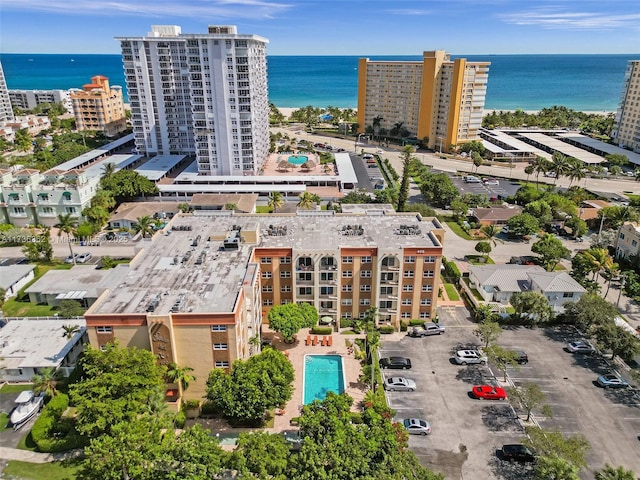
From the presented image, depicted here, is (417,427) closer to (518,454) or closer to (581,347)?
(518,454)

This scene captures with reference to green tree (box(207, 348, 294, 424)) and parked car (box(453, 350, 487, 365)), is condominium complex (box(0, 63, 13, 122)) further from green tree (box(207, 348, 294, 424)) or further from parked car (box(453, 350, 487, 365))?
parked car (box(453, 350, 487, 365))

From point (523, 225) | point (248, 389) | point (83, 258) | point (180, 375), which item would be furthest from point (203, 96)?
point (248, 389)

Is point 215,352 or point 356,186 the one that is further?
point 356,186

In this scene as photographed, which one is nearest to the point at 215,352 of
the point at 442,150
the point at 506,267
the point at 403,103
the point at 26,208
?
the point at 506,267

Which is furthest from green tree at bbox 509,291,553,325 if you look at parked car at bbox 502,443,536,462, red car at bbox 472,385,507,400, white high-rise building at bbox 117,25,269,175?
white high-rise building at bbox 117,25,269,175

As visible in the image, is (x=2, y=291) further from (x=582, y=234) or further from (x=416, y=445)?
(x=582, y=234)

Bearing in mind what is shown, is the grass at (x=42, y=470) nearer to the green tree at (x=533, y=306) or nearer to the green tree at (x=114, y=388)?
the green tree at (x=114, y=388)
